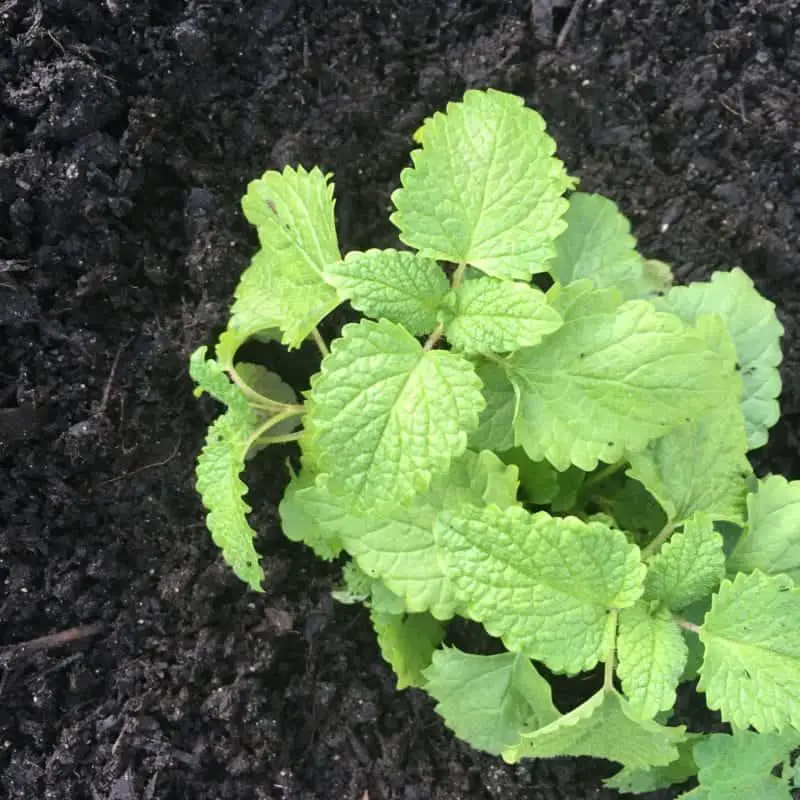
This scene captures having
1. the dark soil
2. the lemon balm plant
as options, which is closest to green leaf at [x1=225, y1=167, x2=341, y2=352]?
the lemon balm plant

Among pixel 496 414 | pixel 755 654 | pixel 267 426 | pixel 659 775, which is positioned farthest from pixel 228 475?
pixel 659 775

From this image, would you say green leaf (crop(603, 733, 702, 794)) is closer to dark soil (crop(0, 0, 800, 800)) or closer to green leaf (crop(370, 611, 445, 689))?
dark soil (crop(0, 0, 800, 800))

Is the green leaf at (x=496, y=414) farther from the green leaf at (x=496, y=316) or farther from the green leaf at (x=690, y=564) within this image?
the green leaf at (x=690, y=564)

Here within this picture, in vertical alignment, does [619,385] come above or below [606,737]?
above

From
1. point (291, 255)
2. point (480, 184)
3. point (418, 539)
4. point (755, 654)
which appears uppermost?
point (480, 184)

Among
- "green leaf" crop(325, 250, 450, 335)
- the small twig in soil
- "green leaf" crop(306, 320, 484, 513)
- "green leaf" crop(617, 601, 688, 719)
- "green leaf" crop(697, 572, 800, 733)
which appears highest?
the small twig in soil

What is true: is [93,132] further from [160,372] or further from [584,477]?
[584,477]

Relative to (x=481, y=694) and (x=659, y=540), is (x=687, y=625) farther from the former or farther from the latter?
(x=481, y=694)
